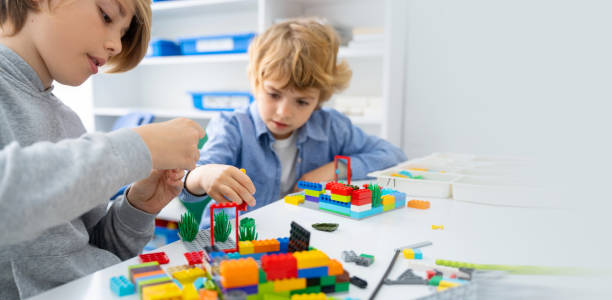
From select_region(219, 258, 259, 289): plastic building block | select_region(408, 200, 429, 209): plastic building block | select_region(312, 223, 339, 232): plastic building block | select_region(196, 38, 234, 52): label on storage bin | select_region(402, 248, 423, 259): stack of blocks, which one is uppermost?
select_region(196, 38, 234, 52): label on storage bin

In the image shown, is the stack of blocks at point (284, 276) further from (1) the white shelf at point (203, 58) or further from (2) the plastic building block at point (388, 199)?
(1) the white shelf at point (203, 58)

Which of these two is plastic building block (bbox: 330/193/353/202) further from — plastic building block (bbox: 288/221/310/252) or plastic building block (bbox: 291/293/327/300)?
plastic building block (bbox: 291/293/327/300)

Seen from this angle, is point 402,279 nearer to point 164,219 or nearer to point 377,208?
point 377,208

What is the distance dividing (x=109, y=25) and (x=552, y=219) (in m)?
0.84

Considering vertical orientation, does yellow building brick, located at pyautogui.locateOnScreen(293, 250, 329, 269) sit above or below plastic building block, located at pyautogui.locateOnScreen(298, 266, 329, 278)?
above

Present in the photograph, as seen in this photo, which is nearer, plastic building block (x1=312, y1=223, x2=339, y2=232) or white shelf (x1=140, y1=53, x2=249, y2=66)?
plastic building block (x1=312, y1=223, x2=339, y2=232)

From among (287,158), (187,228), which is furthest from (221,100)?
(187,228)

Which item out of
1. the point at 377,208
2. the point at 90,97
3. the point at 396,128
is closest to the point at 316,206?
the point at 377,208

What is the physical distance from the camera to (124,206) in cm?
73

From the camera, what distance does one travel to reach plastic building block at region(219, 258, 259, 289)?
1.30ft

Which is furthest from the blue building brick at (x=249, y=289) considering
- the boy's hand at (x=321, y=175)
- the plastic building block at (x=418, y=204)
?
the boy's hand at (x=321, y=175)

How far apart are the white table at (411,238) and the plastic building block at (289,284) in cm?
4

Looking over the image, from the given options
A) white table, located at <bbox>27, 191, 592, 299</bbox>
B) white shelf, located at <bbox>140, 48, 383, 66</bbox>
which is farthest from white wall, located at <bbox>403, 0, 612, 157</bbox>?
white table, located at <bbox>27, 191, 592, 299</bbox>

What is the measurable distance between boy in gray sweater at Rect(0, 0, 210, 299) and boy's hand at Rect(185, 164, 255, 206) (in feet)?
0.18
